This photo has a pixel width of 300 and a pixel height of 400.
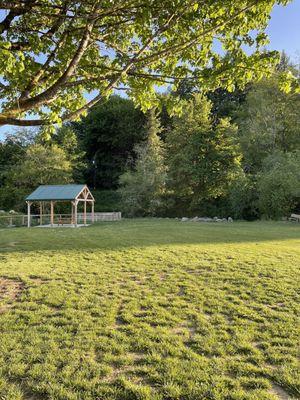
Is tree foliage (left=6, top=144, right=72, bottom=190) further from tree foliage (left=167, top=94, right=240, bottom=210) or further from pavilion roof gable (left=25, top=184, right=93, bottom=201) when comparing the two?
tree foliage (left=167, top=94, right=240, bottom=210)

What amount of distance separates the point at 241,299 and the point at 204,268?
2.37m

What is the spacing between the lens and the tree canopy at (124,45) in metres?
4.46

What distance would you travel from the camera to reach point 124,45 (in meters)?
5.88

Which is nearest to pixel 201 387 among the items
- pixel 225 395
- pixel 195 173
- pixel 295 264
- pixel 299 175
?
pixel 225 395

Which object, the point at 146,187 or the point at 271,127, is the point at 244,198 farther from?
the point at 146,187

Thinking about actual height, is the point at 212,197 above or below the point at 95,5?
below

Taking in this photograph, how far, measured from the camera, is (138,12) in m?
4.85

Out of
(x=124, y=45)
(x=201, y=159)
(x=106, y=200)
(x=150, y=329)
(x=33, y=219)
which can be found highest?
(x=201, y=159)

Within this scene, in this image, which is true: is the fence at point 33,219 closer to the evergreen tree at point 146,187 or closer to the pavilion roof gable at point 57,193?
the pavilion roof gable at point 57,193

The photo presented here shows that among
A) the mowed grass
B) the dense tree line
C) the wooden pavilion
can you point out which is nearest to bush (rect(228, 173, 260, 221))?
the dense tree line

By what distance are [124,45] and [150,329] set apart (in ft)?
14.9

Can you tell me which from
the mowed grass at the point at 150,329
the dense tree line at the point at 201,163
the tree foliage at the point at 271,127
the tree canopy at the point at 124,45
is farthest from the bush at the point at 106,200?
the tree canopy at the point at 124,45

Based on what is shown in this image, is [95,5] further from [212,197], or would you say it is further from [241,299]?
[212,197]

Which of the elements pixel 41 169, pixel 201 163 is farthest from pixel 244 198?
pixel 41 169
